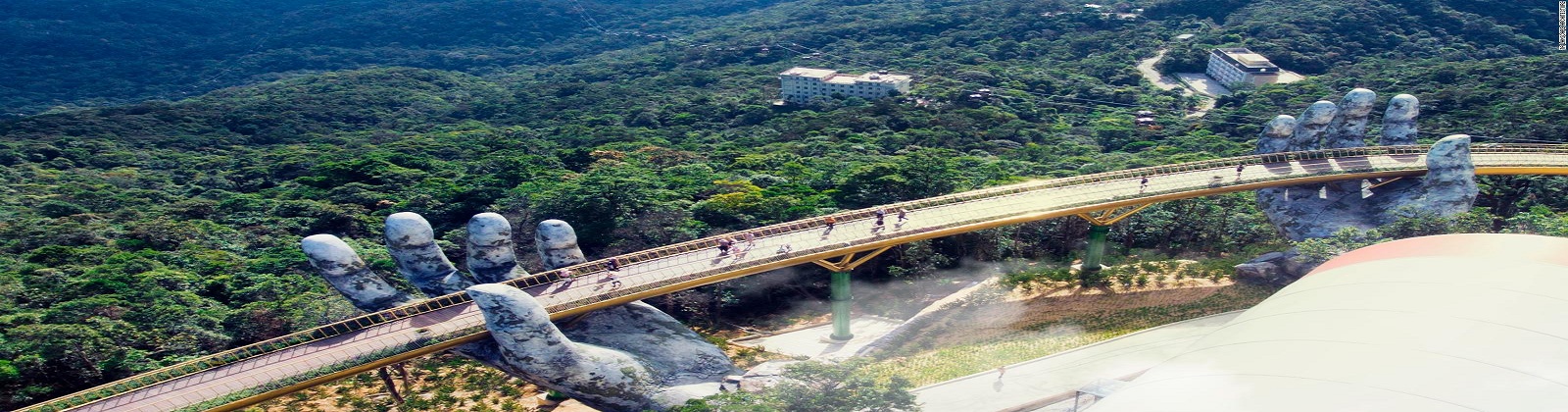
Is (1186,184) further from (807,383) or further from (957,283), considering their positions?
(807,383)

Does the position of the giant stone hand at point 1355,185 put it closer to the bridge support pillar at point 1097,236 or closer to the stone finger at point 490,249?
the bridge support pillar at point 1097,236

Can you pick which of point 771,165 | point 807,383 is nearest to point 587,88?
point 771,165

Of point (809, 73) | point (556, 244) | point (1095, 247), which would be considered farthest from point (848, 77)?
point (556, 244)

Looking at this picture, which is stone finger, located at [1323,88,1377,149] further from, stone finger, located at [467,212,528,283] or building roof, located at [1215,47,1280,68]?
building roof, located at [1215,47,1280,68]

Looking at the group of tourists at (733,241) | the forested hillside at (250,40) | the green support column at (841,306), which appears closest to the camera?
the group of tourists at (733,241)

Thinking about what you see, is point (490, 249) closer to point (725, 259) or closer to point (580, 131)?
point (725, 259)

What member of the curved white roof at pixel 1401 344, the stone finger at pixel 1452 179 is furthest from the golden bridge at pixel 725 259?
the curved white roof at pixel 1401 344
